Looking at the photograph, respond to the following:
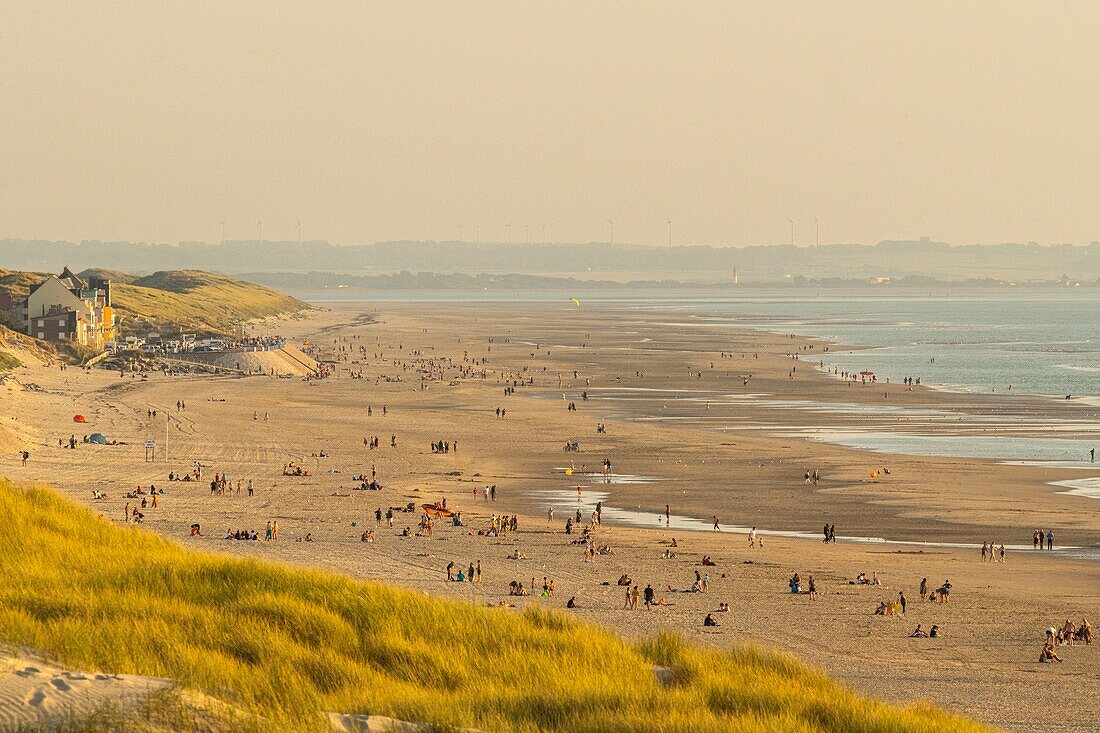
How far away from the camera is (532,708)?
1088 cm

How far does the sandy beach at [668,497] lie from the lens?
2695 cm

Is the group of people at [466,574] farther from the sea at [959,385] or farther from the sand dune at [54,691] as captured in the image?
the sea at [959,385]

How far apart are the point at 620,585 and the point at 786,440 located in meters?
29.3

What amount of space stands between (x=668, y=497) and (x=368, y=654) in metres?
32.8

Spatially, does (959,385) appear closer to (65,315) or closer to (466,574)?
(466,574)

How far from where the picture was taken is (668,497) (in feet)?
150

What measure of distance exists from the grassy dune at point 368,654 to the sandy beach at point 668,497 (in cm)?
919

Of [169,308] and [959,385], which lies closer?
[959,385]

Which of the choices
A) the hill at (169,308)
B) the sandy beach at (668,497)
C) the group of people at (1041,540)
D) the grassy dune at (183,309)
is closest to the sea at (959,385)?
the sandy beach at (668,497)

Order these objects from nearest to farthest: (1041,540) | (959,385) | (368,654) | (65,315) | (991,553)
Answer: (368,654) → (991,553) → (1041,540) → (959,385) → (65,315)

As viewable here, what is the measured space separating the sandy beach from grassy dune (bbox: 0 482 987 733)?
9.19m

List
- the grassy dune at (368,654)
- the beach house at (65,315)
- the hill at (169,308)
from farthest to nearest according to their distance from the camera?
the hill at (169,308) < the beach house at (65,315) < the grassy dune at (368,654)

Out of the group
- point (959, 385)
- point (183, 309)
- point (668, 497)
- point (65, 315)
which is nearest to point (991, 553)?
point (668, 497)

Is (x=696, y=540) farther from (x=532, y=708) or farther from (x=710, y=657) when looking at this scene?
(x=532, y=708)
